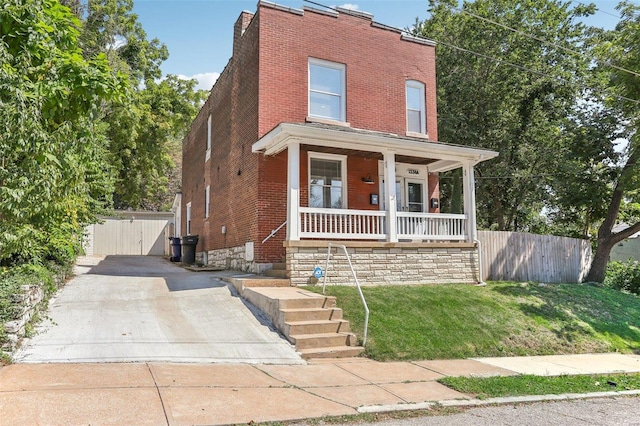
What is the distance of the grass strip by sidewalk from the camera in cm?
617

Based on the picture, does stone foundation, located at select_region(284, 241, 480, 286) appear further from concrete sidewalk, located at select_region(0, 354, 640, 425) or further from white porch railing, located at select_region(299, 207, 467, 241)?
concrete sidewalk, located at select_region(0, 354, 640, 425)

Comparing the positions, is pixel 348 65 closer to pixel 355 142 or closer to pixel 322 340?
pixel 355 142

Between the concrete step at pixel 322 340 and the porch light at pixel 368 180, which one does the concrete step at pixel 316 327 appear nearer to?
the concrete step at pixel 322 340

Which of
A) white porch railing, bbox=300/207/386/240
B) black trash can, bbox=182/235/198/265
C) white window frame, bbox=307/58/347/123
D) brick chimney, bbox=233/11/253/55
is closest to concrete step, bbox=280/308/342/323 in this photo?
white porch railing, bbox=300/207/386/240

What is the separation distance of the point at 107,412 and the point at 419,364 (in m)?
4.70

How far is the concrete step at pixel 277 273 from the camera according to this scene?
11.1 metres

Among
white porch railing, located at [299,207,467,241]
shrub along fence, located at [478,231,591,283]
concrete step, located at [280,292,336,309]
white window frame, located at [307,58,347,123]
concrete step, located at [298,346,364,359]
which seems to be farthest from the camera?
shrub along fence, located at [478,231,591,283]

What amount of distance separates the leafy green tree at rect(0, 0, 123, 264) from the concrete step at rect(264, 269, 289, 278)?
5.28m

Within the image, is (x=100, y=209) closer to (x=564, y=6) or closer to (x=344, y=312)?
(x=344, y=312)

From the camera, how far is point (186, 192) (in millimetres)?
23391

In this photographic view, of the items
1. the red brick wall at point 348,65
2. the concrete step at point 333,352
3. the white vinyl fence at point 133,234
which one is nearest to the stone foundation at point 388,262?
the concrete step at point 333,352

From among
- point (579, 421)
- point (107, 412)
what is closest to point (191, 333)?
point (107, 412)

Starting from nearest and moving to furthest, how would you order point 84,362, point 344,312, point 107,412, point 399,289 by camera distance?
point 107,412 < point 84,362 < point 344,312 < point 399,289

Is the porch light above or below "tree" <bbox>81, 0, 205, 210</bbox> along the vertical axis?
below
